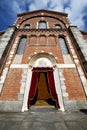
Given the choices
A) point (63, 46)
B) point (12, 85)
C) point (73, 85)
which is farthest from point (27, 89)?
point (63, 46)

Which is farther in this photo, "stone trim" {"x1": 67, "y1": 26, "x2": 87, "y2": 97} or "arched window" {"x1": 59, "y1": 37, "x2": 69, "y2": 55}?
"arched window" {"x1": 59, "y1": 37, "x2": 69, "y2": 55}

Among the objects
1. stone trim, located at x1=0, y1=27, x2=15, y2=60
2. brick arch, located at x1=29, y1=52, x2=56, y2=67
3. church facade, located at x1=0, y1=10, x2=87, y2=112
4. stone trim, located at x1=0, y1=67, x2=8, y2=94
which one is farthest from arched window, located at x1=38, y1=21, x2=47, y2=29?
stone trim, located at x1=0, y1=67, x2=8, y2=94

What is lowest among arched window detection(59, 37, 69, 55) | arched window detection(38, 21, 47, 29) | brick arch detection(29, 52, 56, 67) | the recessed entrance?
the recessed entrance

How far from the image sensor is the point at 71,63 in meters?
8.40

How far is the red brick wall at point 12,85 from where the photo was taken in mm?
6582

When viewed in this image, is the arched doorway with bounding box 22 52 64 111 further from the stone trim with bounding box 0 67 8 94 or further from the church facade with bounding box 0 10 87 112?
the stone trim with bounding box 0 67 8 94

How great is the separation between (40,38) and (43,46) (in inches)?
57.7

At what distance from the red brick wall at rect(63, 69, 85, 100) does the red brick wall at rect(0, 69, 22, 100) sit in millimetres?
3281

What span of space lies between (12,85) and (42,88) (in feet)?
6.88

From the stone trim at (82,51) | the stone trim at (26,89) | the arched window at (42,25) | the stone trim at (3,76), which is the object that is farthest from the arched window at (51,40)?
the stone trim at (3,76)

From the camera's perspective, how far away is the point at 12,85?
23.3 feet

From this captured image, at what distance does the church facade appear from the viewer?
6539 millimetres

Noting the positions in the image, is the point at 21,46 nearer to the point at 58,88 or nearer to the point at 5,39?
the point at 5,39

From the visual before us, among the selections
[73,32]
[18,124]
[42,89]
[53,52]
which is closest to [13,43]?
[53,52]
